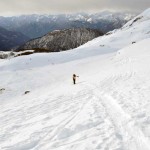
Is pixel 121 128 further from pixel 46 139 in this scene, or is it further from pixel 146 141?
pixel 46 139

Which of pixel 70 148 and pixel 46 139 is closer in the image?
pixel 70 148

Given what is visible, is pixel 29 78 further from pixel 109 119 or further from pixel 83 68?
pixel 109 119

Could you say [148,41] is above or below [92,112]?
above

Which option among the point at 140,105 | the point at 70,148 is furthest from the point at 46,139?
the point at 140,105

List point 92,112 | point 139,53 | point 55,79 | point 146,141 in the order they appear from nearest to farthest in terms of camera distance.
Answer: point 146,141, point 92,112, point 55,79, point 139,53

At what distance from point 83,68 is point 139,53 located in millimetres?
9686

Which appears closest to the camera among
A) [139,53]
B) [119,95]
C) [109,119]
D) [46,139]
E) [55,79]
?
[46,139]

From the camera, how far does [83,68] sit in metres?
50.5

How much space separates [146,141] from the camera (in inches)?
412

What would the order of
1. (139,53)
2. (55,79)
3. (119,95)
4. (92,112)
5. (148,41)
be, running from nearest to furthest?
(92,112)
(119,95)
(55,79)
(139,53)
(148,41)

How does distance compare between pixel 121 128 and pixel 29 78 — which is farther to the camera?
pixel 29 78

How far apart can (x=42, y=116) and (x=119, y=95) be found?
6.30 metres

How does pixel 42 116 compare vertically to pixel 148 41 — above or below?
below

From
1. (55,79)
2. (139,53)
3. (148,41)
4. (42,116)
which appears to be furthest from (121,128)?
(148,41)
